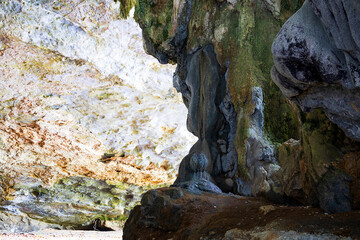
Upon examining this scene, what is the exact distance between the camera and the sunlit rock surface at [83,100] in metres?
10.1

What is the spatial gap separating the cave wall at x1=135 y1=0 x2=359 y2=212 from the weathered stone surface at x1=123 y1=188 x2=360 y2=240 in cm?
71

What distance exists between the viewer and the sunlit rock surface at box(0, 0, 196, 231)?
10.1m

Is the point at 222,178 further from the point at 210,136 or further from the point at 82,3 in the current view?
the point at 82,3

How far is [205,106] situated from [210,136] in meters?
0.61

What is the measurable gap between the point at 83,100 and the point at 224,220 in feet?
31.2

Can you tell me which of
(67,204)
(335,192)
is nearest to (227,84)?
(335,192)

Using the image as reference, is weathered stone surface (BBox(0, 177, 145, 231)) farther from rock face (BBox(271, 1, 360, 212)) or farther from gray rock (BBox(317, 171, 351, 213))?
rock face (BBox(271, 1, 360, 212))

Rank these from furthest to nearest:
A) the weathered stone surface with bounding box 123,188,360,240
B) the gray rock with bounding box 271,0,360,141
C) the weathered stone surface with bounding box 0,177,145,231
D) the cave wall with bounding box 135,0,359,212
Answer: the weathered stone surface with bounding box 0,177,145,231 < the cave wall with bounding box 135,0,359,212 < the weathered stone surface with bounding box 123,188,360,240 < the gray rock with bounding box 271,0,360,141

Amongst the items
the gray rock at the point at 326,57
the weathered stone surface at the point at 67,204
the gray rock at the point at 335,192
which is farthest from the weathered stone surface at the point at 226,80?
the weathered stone surface at the point at 67,204

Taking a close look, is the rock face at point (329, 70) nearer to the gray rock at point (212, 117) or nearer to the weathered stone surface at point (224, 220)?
the weathered stone surface at point (224, 220)

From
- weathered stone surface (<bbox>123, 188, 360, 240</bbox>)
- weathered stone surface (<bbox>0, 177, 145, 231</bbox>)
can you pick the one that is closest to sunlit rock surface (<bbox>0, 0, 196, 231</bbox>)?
weathered stone surface (<bbox>0, 177, 145, 231</bbox>)

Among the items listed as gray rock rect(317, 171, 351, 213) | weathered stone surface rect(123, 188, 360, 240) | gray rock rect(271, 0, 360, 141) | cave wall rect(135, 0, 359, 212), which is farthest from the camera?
cave wall rect(135, 0, 359, 212)

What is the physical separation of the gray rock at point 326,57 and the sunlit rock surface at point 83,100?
27.0 feet

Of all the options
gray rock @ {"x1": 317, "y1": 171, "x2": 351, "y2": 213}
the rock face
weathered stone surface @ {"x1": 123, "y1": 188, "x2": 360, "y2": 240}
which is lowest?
weathered stone surface @ {"x1": 123, "y1": 188, "x2": 360, "y2": 240}
